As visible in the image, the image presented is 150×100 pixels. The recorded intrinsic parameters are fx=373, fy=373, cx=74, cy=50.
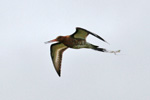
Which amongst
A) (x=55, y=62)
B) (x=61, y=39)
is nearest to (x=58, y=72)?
(x=55, y=62)

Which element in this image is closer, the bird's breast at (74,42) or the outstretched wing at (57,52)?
the bird's breast at (74,42)

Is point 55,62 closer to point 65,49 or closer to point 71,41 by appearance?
point 65,49

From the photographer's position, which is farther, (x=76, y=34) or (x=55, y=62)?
(x=55, y=62)

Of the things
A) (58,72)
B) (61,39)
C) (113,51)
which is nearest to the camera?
(113,51)

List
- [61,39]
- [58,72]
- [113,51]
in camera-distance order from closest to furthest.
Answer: [113,51], [61,39], [58,72]

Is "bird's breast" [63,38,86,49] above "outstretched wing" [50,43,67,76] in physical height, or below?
above

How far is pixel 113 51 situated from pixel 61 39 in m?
3.51

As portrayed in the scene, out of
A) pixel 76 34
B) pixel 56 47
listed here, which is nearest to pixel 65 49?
pixel 56 47

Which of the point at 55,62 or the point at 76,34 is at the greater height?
the point at 76,34

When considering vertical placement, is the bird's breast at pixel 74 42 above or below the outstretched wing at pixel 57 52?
above

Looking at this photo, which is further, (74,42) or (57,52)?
(57,52)

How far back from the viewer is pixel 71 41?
23156 millimetres

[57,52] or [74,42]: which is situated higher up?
[74,42]

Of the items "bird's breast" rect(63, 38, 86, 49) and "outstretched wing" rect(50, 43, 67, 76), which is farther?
"outstretched wing" rect(50, 43, 67, 76)
